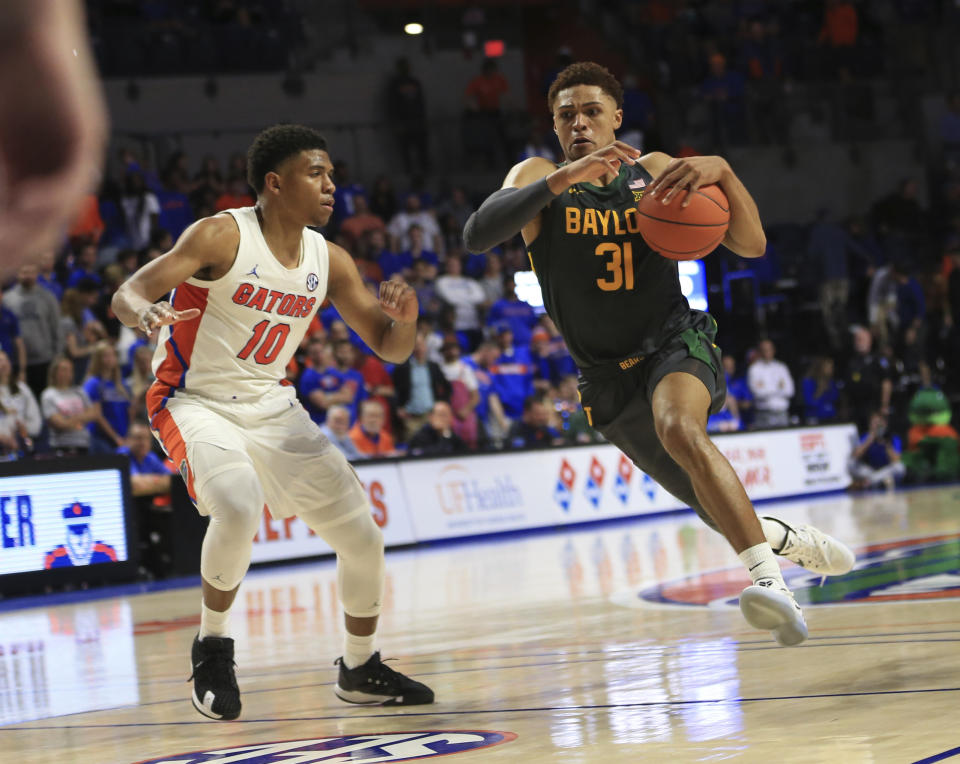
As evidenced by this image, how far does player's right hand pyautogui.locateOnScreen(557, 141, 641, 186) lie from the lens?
4621 millimetres

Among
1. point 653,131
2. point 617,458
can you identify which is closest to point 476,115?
point 653,131

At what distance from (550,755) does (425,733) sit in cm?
68

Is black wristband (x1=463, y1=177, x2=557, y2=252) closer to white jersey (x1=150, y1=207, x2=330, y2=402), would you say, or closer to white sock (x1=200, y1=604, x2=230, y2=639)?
white jersey (x1=150, y1=207, x2=330, y2=402)

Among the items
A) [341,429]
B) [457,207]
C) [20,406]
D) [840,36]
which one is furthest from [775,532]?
[840,36]

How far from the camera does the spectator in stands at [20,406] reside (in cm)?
1163

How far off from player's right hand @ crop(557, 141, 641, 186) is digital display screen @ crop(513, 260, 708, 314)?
41.7 ft

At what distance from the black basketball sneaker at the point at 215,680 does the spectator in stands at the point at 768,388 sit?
1378 centimetres

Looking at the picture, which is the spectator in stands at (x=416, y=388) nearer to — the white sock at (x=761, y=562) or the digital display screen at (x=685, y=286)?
the digital display screen at (x=685, y=286)

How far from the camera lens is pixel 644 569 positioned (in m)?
9.52

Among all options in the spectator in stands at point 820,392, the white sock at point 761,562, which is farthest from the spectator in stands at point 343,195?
the white sock at point 761,562

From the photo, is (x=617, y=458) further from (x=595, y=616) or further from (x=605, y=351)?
(x=605, y=351)

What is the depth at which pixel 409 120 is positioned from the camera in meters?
21.0

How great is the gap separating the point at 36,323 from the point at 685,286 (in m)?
8.92

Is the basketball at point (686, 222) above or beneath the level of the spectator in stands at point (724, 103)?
beneath
